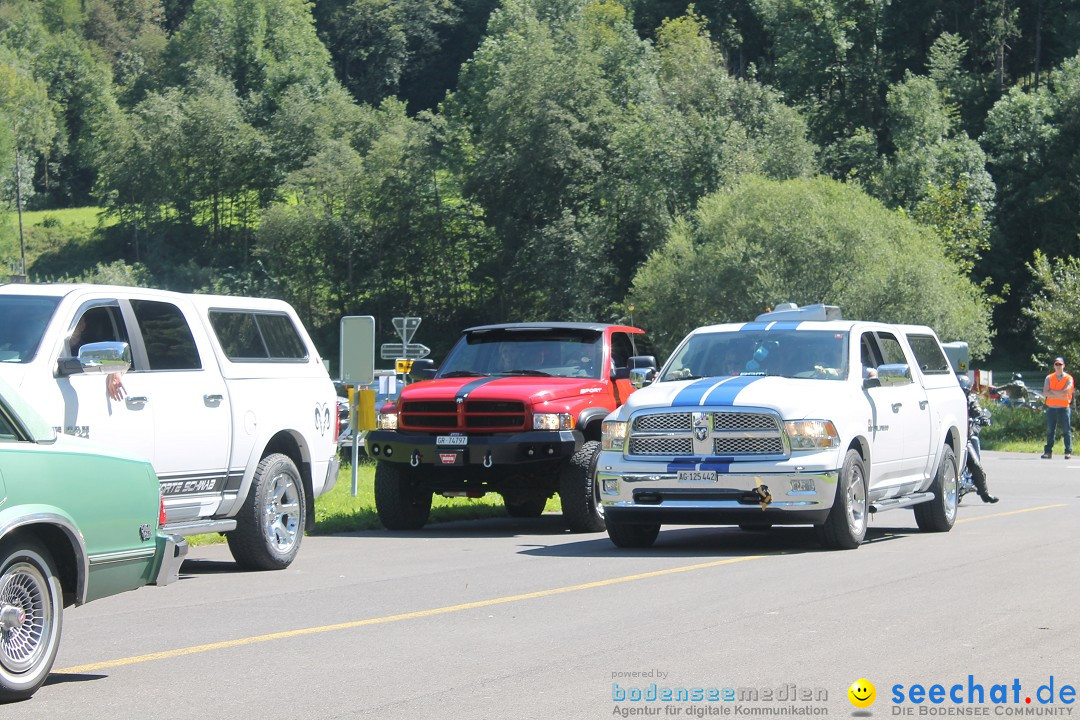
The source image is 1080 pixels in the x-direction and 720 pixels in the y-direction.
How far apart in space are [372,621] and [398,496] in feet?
21.4

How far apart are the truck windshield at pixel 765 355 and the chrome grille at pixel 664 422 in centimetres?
106

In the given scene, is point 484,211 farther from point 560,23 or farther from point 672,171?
point 560,23

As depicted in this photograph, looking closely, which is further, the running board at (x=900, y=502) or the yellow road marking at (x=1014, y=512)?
the yellow road marking at (x=1014, y=512)

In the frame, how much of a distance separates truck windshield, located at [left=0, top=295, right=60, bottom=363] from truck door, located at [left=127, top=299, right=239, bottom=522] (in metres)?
0.82

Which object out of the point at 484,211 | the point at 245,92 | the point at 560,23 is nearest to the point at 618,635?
the point at 484,211

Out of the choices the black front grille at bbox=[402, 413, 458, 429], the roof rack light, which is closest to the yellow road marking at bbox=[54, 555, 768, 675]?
the black front grille at bbox=[402, 413, 458, 429]

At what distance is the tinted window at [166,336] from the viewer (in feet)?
36.1

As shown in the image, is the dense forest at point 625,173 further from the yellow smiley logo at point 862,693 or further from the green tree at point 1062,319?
the yellow smiley logo at point 862,693

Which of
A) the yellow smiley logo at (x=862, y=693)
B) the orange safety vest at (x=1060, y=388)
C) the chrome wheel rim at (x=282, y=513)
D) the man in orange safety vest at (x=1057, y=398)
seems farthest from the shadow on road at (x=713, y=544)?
the orange safety vest at (x=1060, y=388)

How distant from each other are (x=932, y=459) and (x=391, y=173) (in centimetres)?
6861

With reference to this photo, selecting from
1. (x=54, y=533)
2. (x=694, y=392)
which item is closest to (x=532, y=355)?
(x=694, y=392)

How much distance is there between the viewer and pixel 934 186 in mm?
74062

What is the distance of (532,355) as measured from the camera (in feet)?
53.5

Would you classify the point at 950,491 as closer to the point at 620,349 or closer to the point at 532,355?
the point at 620,349
